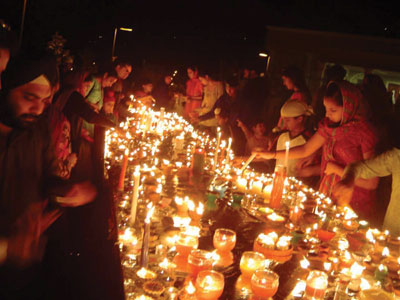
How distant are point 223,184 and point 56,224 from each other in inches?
59.5

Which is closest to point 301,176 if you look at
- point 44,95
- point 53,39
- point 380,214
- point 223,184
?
point 380,214

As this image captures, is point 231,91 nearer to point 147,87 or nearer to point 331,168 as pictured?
point 147,87

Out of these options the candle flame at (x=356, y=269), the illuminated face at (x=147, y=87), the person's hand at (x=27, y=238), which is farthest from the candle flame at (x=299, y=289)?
the illuminated face at (x=147, y=87)

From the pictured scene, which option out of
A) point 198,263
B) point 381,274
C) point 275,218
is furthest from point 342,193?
point 198,263

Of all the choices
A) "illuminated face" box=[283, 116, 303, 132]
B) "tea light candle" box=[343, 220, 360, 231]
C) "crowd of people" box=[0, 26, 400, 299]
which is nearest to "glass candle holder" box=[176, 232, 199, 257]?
"crowd of people" box=[0, 26, 400, 299]

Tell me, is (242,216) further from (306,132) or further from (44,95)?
(306,132)

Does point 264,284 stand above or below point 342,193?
below

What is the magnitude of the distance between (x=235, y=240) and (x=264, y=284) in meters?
0.58

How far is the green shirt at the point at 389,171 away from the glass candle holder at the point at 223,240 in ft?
6.06

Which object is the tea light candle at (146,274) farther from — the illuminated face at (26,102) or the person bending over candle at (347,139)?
the person bending over candle at (347,139)

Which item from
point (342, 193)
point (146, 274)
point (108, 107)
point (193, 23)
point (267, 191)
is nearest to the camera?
point (146, 274)

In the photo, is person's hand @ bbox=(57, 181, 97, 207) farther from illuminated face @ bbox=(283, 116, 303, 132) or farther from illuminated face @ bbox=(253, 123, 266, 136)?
illuminated face @ bbox=(253, 123, 266, 136)

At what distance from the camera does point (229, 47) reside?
64.7ft

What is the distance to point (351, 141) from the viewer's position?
14.3ft
